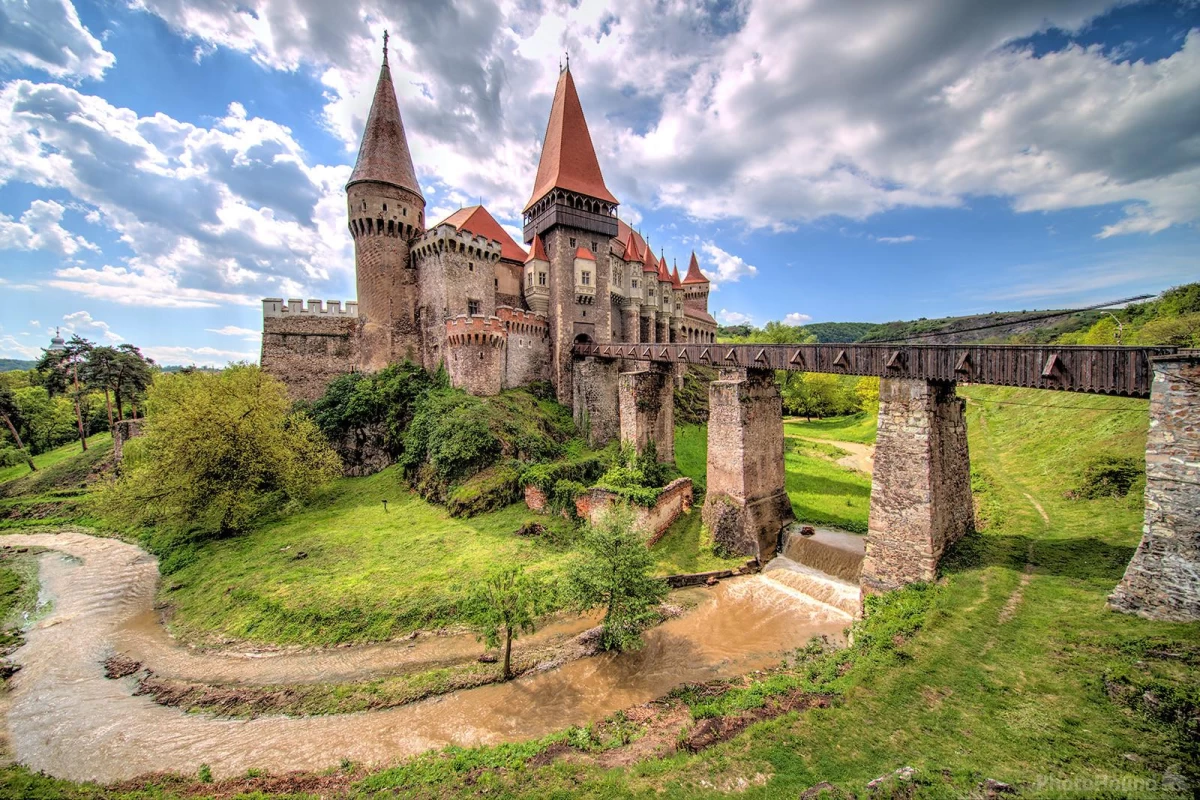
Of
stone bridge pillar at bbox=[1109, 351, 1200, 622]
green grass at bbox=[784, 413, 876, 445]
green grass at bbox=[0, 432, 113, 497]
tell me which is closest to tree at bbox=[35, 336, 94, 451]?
green grass at bbox=[0, 432, 113, 497]

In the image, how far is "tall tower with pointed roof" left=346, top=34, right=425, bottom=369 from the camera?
27.1 metres

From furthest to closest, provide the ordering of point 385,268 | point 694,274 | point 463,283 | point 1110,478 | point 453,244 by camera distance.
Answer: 1. point 694,274
2. point 385,268
3. point 463,283
4. point 453,244
5. point 1110,478

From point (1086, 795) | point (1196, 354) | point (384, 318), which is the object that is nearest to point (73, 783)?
point (1086, 795)

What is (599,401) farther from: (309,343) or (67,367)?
(67,367)

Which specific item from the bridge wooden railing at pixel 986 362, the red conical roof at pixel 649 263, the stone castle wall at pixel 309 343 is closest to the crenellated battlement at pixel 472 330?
the stone castle wall at pixel 309 343

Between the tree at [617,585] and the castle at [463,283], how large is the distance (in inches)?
635

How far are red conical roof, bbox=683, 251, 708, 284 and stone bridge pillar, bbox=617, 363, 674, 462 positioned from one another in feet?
124

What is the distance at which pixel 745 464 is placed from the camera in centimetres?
1677

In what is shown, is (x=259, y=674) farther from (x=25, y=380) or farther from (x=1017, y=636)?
(x=25, y=380)

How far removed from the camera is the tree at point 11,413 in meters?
33.6

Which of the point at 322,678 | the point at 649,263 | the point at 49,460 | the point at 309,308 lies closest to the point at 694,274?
the point at 649,263

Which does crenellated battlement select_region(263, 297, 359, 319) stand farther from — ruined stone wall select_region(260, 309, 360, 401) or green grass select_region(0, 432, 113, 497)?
green grass select_region(0, 432, 113, 497)

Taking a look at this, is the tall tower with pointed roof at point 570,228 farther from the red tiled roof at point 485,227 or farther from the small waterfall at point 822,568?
the small waterfall at point 822,568

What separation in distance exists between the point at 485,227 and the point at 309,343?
13958 millimetres
